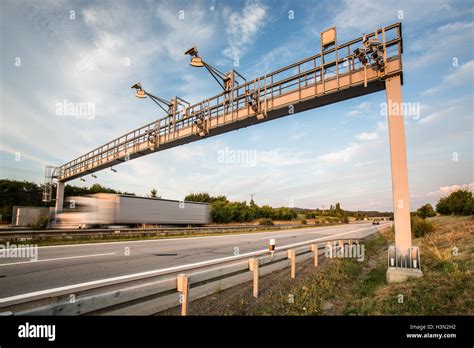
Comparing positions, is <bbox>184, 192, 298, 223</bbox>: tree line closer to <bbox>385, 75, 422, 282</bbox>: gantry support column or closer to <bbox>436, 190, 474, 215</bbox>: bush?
<bbox>436, 190, 474, 215</bbox>: bush

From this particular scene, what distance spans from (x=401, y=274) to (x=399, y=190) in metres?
2.34

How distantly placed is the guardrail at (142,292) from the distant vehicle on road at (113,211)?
1675cm

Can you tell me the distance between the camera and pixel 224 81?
565 inches

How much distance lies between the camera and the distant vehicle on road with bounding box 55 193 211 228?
23000 mm

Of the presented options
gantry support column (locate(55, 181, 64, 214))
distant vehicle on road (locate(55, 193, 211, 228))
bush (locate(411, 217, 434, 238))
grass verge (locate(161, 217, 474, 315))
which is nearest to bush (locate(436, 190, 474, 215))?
bush (locate(411, 217, 434, 238))

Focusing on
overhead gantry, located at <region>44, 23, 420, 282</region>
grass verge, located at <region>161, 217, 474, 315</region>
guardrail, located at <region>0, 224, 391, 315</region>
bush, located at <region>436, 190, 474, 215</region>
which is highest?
overhead gantry, located at <region>44, 23, 420, 282</region>

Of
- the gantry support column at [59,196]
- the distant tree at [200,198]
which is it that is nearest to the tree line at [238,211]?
the distant tree at [200,198]

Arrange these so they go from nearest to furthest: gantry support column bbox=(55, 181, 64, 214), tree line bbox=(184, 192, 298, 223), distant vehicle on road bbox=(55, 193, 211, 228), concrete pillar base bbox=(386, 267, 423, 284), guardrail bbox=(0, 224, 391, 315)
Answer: guardrail bbox=(0, 224, 391, 315), concrete pillar base bbox=(386, 267, 423, 284), distant vehicle on road bbox=(55, 193, 211, 228), gantry support column bbox=(55, 181, 64, 214), tree line bbox=(184, 192, 298, 223)

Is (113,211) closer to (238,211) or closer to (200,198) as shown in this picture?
(238,211)

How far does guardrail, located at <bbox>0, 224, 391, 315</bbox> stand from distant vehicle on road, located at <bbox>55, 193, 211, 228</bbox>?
16749 mm

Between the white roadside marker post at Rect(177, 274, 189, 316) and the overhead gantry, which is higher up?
the overhead gantry

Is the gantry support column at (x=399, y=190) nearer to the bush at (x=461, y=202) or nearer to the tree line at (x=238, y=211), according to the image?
the bush at (x=461, y=202)

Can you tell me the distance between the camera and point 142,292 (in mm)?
3270
